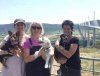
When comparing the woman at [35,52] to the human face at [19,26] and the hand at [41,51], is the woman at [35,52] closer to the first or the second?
the hand at [41,51]

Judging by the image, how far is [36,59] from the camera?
5219 mm

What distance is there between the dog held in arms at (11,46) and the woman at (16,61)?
50 millimetres

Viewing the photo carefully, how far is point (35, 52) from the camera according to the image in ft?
17.0

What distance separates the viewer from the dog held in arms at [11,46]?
5.28 m

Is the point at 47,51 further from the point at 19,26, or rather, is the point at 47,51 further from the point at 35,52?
the point at 19,26

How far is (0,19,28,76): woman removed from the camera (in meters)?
5.38

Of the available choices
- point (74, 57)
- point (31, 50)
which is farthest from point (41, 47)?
point (74, 57)

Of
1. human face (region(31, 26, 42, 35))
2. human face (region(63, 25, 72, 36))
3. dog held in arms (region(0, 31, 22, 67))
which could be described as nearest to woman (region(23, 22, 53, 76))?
human face (region(31, 26, 42, 35))

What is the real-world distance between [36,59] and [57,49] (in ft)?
1.10

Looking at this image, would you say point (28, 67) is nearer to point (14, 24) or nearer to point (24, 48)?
point (24, 48)

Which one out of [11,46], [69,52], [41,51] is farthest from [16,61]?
[69,52]

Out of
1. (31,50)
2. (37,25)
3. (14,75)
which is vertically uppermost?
(37,25)

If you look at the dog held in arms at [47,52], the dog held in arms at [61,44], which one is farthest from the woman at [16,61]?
the dog held in arms at [61,44]

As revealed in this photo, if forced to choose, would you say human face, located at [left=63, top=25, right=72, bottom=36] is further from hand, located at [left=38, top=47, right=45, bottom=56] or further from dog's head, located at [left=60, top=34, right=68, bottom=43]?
hand, located at [left=38, top=47, right=45, bottom=56]
